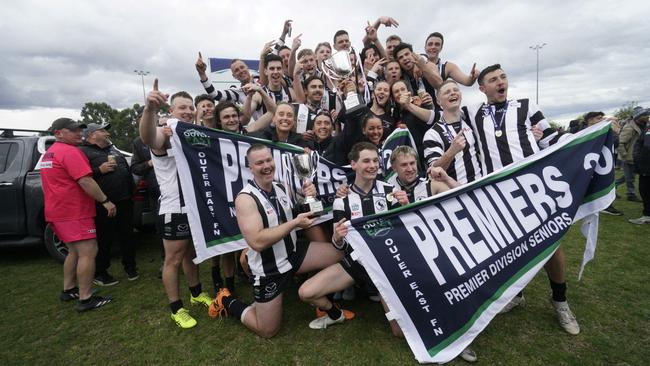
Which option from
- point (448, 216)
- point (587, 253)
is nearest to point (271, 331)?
point (448, 216)

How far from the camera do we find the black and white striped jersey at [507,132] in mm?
3059

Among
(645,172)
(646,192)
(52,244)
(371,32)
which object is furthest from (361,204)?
(646,192)

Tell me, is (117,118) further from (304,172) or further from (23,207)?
(304,172)

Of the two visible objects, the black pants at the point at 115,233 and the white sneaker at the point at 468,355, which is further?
the black pants at the point at 115,233

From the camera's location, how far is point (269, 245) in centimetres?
270

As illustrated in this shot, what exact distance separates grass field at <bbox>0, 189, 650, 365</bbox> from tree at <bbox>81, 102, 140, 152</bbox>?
39.2 m

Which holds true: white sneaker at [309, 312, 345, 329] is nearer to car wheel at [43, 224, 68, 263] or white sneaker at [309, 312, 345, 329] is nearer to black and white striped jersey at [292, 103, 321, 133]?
black and white striped jersey at [292, 103, 321, 133]

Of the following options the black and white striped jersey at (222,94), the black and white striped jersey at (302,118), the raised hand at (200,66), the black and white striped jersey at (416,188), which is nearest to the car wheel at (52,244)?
the black and white striped jersey at (222,94)

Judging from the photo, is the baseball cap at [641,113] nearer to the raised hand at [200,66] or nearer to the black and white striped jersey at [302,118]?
the black and white striped jersey at [302,118]

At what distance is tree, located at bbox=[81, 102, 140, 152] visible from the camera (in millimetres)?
37719

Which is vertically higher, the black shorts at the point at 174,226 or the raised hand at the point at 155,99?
the raised hand at the point at 155,99

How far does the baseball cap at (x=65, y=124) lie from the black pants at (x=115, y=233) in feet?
3.80

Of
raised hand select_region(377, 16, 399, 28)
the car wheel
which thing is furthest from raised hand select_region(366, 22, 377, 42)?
the car wheel

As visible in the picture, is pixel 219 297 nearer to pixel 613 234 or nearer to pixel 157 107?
pixel 157 107
